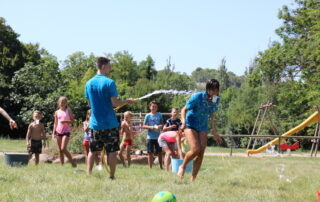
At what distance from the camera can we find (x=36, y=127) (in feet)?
34.7

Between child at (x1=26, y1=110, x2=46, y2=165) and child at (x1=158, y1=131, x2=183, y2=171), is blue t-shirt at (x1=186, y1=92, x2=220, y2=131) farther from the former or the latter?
child at (x1=26, y1=110, x2=46, y2=165)

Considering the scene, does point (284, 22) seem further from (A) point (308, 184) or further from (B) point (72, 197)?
(B) point (72, 197)

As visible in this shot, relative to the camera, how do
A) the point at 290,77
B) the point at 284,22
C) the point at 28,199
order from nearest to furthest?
the point at 28,199 < the point at 290,77 < the point at 284,22

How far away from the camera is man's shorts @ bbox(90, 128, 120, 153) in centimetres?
625

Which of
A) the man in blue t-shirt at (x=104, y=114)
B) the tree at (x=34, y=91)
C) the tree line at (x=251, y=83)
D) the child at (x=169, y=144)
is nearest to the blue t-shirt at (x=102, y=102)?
the man in blue t-shirt at (x=104, y=114)

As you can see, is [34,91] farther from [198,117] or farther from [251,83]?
[198,117]

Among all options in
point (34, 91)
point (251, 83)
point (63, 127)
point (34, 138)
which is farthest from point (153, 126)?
point (34, 91)

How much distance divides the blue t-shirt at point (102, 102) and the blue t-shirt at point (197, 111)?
1.16m

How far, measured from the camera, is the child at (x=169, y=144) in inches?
362

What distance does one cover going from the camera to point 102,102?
6.19m

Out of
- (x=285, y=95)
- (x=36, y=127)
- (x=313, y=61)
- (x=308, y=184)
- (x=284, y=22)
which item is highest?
(x=284, y=22)

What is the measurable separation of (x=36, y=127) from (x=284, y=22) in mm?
23553

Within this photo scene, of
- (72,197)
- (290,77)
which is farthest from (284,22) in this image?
(72,197)

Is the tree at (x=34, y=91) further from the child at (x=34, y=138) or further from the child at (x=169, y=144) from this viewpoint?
the child at (x=169, y=144)
